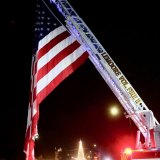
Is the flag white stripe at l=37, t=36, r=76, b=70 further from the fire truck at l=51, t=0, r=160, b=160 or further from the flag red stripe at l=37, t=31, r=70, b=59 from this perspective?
the fire truck at l=51, t=0, r=160, b=160

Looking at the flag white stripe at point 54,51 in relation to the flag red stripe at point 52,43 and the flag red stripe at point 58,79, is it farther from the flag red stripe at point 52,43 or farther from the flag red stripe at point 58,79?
the flag red stripe at point 58,79

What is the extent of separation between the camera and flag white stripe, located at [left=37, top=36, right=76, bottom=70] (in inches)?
425

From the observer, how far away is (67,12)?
37.3 ft

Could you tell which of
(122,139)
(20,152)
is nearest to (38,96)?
(122,139)

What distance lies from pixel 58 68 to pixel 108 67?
5.86ft

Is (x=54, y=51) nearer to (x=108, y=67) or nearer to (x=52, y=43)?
(x=52, y=43)

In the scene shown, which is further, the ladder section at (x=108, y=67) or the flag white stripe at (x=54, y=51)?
the ladder section at (x=108, y=67)

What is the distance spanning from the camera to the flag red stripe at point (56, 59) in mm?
10623

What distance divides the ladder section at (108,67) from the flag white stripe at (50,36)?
32 cm

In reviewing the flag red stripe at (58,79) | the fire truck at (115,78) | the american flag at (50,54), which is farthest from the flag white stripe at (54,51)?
the flag red stripe at (58,79)

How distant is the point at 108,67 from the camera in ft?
36.8

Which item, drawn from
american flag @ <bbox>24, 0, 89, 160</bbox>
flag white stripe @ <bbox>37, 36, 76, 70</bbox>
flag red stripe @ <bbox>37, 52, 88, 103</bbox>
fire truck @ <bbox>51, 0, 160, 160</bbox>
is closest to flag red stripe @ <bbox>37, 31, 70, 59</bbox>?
american flag @ <bbox>24, 0, 89, 160</bbox>

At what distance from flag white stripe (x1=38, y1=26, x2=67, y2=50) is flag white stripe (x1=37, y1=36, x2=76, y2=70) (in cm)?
34

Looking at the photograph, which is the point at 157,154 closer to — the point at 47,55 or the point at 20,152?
the point at 47,55
